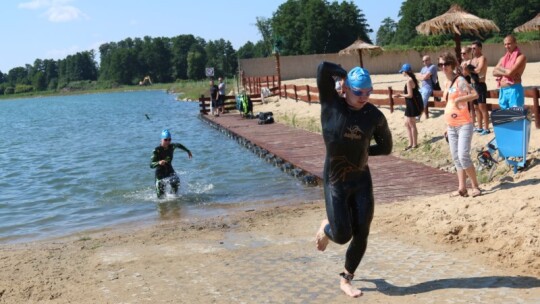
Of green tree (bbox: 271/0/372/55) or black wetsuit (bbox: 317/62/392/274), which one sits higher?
green tree (bbox: 271/0/372/55)

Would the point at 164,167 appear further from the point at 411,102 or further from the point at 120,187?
the point at 411,102

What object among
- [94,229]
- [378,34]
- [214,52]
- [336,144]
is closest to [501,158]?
[336,144]

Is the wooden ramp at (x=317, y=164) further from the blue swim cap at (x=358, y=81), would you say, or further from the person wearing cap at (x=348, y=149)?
the blue swim cap at (x=358, y=81)

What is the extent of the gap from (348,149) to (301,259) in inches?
73.4

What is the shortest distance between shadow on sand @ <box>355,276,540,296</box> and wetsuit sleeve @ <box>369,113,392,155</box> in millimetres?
1138

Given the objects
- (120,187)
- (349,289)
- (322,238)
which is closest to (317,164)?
(120,187)

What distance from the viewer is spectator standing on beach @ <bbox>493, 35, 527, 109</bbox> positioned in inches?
366

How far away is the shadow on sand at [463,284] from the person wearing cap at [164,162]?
21.5ft

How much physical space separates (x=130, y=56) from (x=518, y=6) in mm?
129360

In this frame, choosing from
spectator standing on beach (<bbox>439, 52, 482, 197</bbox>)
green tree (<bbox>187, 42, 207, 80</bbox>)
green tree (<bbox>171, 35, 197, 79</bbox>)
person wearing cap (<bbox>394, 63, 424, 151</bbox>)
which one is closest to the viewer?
spectator standing on beach (<bbox>439, 52, 482, 197</bbox>)

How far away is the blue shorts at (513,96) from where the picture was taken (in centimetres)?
962

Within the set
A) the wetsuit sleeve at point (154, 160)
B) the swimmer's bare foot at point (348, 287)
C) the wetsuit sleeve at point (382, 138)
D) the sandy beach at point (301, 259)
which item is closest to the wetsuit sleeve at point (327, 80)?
the wetsuit sleeve at point (382, 138)

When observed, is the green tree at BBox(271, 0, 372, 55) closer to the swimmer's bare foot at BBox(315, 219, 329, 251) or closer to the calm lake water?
the calm lake water

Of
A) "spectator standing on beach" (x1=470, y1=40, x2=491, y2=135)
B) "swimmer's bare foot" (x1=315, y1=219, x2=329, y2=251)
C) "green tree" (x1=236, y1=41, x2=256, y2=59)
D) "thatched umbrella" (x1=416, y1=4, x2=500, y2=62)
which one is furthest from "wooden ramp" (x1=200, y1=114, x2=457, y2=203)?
"green tree" (x1=236, y1=41, x2=256, y2=59)
